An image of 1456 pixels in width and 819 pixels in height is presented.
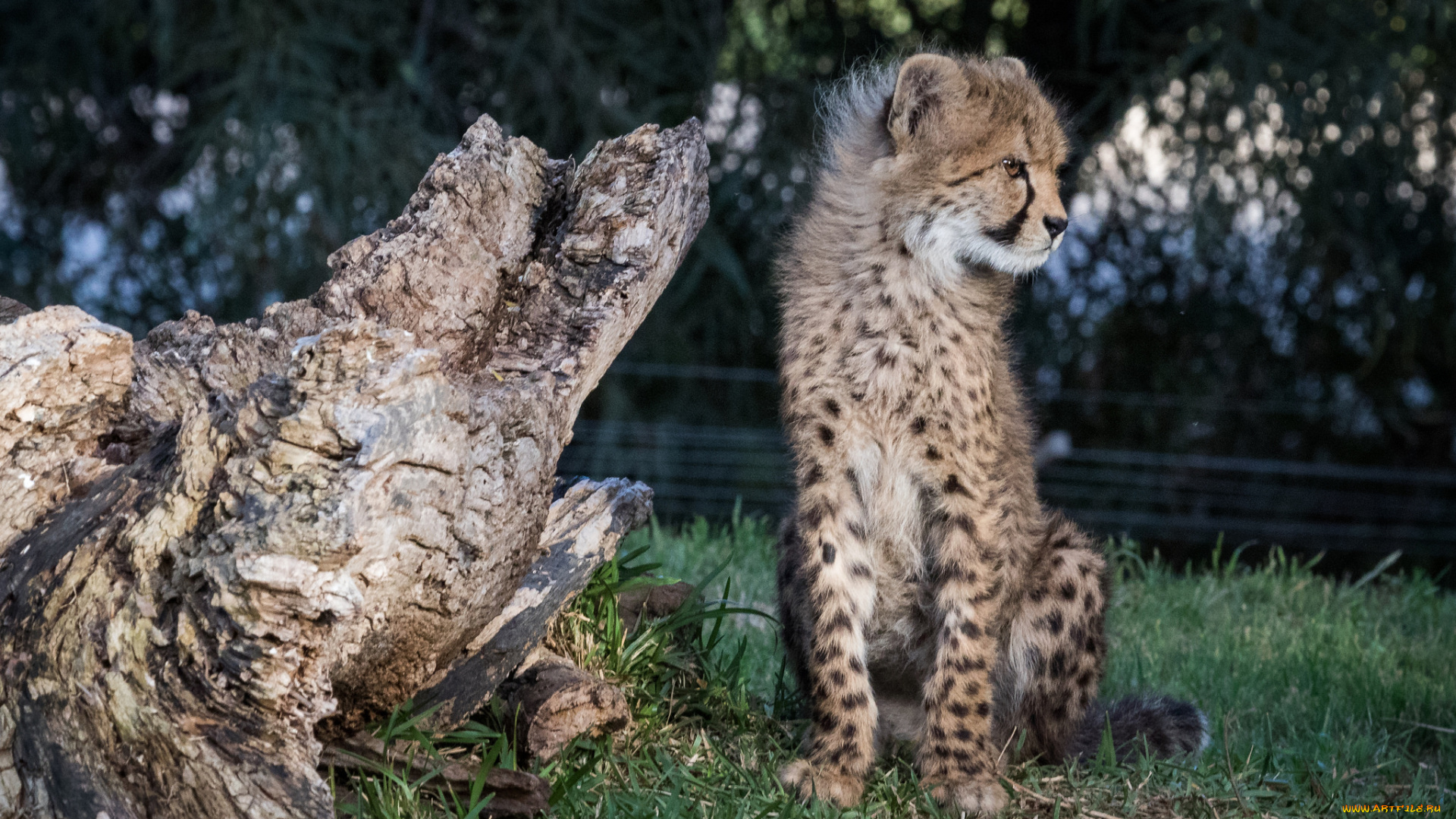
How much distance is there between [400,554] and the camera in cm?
199

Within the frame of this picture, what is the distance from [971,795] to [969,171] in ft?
4.19

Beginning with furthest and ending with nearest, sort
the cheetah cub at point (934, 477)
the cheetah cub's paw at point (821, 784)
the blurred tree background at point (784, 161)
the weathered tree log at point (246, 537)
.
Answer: the blurred tree background at point (784, 161)
the cheetah cub at point (934, 477)
the cheetah cub's paw at point (821, 784)
the weathered tree log at point (246, 537)

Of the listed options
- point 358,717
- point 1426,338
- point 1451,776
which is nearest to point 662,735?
point 358,717

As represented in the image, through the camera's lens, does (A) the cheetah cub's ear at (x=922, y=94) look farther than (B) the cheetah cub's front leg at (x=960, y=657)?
Yes

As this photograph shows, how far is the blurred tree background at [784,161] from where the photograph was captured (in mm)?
5941

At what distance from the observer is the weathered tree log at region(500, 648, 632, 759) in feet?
8.19

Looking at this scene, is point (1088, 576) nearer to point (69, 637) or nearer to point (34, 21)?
point (69, 637)

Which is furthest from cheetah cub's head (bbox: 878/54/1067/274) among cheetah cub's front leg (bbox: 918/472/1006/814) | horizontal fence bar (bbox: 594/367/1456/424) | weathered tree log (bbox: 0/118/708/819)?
horizontal fence bar (bbox: 594/367/1456/424)

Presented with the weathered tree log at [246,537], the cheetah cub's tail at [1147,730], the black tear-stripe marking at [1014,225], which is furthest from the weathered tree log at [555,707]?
the black tear-stripe marking at [1014,225]

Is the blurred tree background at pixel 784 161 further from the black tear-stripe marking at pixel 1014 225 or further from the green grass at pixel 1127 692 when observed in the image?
the black tear-stripe marking at pixel 1014 225

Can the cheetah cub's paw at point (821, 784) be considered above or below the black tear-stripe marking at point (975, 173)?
below

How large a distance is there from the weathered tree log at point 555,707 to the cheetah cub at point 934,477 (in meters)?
0.38

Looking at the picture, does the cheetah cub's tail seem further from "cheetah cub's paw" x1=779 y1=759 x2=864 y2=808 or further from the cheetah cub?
"cheetah cub's paw" x1=779 y1=759 x2=864 y2=808

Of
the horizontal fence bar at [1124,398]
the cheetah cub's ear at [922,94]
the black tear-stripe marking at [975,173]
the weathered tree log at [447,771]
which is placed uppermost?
the cheetah cub's ear at [922,94]
